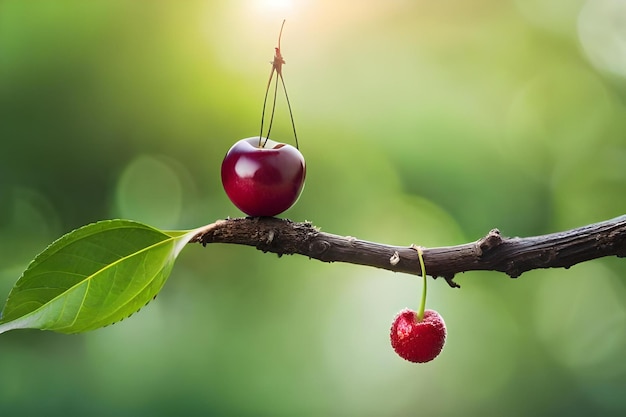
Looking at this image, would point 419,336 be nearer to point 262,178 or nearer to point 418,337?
point 418,337

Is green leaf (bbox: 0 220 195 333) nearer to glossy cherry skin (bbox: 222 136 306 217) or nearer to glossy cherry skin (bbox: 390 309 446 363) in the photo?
glossy cherry skin (bbox: 222 136 306 217)

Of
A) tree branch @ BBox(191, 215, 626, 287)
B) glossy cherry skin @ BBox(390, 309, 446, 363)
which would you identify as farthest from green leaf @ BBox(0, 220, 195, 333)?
glossy cherry skin @ BBox(390, 309, 446, 363)

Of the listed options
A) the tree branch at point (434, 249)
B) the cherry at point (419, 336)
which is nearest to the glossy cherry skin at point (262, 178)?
the tree branch at point (434, 249)

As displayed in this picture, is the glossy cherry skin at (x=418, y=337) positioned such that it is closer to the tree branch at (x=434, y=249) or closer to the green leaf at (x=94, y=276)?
Result: the tree branch at (x=434, y=249)

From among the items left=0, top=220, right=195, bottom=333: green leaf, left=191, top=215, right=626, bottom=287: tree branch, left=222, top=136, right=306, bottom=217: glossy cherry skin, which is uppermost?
left=222, top=136, right=306, bottom=217: glossy cherry skin

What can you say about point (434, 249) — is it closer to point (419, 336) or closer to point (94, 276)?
point (419, 336)

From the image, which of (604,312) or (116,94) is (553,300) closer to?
(604,312)

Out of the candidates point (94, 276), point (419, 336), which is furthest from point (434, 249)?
point (94, 276)
